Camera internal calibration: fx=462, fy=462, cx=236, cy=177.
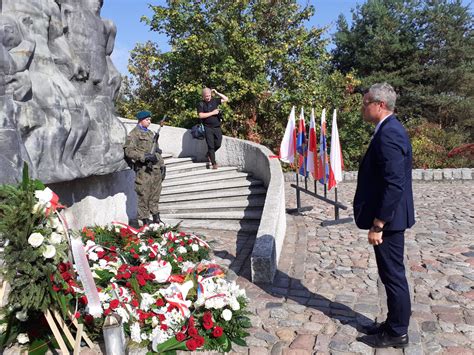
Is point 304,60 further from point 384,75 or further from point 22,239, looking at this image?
point 22,239

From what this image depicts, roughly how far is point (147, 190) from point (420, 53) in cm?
1865

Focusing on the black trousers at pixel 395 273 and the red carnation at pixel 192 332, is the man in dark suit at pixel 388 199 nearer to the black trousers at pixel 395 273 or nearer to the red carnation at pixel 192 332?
the black trousers at pixel 395 273

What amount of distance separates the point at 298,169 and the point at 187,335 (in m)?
5.92

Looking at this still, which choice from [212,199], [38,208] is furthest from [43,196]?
[212,199]

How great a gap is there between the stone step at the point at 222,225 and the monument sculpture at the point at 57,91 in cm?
175

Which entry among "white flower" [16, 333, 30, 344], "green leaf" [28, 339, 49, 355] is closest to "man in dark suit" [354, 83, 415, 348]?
"green leaf" [28, 339, 49, 355]

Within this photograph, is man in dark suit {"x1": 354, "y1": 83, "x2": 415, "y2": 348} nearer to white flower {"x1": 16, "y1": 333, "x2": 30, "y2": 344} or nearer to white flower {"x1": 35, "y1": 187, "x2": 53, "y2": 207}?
white flower {"x1": 35, "y1": 187, "x2": 53, "y2": 207}

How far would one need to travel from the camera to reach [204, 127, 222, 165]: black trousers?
10.3 m

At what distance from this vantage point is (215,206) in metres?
8.66

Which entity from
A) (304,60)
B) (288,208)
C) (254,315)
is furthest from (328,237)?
(304,60)

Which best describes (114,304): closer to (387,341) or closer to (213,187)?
(387,341)

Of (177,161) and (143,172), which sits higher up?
(177,161)

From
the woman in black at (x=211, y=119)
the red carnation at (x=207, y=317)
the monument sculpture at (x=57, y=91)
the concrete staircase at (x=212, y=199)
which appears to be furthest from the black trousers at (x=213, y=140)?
the red carnation at (x=207, y=317)

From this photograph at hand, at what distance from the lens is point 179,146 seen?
12617 millimetres
